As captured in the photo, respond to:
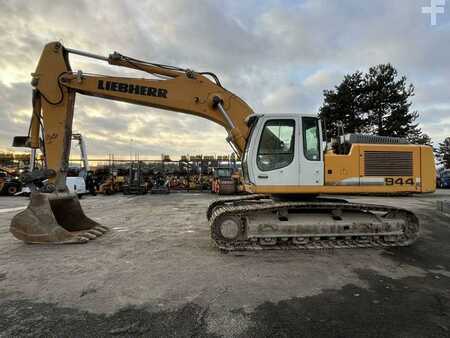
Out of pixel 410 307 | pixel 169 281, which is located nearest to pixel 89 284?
pixel 169 281

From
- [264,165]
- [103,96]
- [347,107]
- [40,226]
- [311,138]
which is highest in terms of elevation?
[347,107]

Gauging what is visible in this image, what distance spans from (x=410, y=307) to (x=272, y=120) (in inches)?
147

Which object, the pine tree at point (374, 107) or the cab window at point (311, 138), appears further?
the pine tree at point (374, 107)

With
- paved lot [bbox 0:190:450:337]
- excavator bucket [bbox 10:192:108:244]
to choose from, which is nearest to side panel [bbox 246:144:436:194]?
paved lot [bbox 0:190:450:337]

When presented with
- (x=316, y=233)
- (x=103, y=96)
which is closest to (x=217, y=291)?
(x=316, y=233)

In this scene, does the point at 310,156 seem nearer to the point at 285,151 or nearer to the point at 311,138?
the point at 311,138

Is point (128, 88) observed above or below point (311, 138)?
above

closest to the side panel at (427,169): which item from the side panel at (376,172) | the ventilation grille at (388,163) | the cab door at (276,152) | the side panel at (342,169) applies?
the side panel at (376,172)

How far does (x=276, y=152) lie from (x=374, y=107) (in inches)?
1161

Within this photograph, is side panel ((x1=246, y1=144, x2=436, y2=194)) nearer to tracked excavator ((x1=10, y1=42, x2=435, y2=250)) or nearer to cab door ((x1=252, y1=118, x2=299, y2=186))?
tracked excavator ((x1=10, y1=42, x2=435, y2=250))

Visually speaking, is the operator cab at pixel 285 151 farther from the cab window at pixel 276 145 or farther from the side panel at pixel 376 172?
the side panel at pixel 376 172

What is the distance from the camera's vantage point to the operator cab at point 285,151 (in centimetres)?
536

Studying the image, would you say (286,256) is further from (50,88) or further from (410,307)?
(50,88)

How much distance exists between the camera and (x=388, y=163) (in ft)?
18.4
